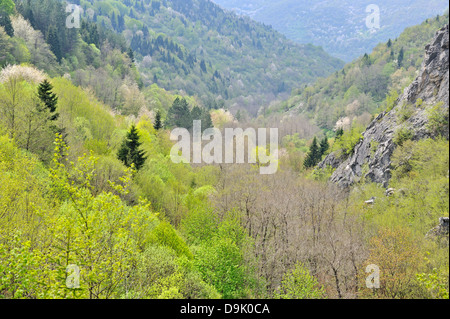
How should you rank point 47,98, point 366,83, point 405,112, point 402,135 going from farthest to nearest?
point 366,83 → point 405,112 → point 402,135 → point 47,98

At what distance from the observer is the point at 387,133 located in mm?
44094

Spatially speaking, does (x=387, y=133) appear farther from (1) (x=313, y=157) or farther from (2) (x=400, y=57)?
(2) (x=400, y=57)

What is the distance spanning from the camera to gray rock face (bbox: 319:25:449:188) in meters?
34.2

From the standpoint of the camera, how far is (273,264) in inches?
1110

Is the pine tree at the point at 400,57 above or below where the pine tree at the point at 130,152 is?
above

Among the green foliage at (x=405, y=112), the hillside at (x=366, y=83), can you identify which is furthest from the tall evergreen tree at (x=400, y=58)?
the green foliage at (x=405, y=112)

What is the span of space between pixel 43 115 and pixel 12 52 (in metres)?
39.7

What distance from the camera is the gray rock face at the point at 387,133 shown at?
34156 millimetres

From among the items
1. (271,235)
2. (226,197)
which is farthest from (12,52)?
(271,235)

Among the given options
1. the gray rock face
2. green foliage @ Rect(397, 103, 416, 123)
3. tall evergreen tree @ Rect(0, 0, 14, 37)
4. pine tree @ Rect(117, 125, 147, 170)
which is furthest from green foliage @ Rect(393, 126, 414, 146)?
tall evergreen tree @ Rect(0, 0, 14, 37)

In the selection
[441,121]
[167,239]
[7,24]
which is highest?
[7,24]

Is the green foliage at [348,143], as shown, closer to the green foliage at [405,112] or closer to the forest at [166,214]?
the forest at [166,214]

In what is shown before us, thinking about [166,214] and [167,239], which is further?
[166,214]

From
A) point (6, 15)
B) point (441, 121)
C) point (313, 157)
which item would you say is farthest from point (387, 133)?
point (6, 15)
